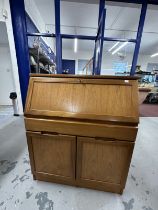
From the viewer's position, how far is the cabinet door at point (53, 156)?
43.4 inches

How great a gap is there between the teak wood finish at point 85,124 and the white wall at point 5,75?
4044 mm

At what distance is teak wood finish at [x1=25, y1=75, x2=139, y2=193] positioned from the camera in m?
1.00

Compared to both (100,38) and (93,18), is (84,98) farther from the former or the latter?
(93,18)

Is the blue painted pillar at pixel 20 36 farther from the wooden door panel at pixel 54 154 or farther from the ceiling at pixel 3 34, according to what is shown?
the wooden door panel at pixel 54 154

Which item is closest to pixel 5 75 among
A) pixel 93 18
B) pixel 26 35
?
pixel 26 35

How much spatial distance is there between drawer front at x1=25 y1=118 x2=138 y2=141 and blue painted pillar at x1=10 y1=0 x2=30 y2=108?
208 centimetres

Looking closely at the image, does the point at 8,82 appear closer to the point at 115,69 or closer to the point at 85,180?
the point at 85,180

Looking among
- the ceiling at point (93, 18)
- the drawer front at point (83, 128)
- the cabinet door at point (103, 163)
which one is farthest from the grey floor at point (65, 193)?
the ceiling at point (93, 18)

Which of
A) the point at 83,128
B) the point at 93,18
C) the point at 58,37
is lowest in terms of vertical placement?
the point at 83,128

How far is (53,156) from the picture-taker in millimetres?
1167

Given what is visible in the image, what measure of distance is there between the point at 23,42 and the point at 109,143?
2.67 m

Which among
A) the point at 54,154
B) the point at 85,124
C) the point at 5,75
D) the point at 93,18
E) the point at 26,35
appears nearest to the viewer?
the point at 85,124

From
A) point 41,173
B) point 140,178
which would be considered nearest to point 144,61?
point 140,178

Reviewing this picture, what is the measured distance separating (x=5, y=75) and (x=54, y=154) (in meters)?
4.42
